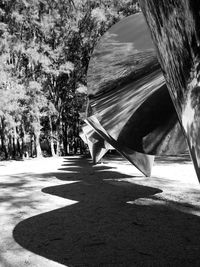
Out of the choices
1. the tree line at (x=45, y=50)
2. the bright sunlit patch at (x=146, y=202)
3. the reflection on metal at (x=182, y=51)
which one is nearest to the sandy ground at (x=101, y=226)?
the bright sunlit patch at (x=146, y=202)

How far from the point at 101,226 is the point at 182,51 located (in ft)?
11.6

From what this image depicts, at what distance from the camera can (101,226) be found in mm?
4410

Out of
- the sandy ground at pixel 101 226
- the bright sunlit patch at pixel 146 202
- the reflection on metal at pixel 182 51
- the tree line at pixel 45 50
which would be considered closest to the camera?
the reflection on metal at pixel 182 51

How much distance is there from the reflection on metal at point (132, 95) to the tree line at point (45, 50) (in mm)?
14416

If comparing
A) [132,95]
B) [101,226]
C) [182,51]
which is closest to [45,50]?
[132,95]

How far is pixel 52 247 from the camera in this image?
3.59 m

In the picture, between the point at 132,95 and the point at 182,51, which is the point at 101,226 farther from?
the point at 182,51

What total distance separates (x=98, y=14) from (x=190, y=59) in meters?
21.6

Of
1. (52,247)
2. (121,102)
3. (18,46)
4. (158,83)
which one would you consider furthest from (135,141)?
(18,46)

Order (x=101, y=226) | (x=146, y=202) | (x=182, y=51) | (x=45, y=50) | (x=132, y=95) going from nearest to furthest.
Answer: (x=182, y=51), (x=101, y=226), (x=132, y=95), (x=146, y=202), (x=45, y=50)

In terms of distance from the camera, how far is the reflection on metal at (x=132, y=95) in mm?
4590

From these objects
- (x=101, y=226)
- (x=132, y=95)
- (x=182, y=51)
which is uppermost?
(x=132, y=95)

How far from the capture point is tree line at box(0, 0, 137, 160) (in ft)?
68.2

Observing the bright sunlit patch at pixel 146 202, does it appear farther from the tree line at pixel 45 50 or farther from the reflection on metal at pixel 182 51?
the tree line at pixel 45 50
